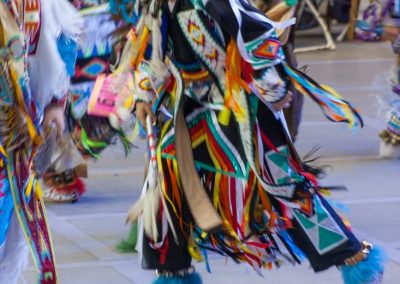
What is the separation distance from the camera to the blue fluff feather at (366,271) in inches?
171

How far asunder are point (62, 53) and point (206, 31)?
66 cm

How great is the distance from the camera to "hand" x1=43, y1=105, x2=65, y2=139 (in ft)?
12.4

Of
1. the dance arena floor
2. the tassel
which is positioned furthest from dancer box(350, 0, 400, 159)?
the tassel

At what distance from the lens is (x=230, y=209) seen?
4375 mm

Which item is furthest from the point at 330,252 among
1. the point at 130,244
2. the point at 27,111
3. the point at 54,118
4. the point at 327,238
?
the point at 130,244

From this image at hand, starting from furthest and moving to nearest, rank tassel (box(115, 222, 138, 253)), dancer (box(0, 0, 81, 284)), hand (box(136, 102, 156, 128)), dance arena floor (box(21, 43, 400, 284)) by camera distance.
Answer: tassel (box(115, 222, 138, 253)) < dance arena floor (box(21, 43, 400, 284)) < hand (box(136, 102, 156, 128)) < dancer (box(0, 0, 81, 284))

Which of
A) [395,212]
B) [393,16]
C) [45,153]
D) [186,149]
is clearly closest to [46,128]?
[45,153]

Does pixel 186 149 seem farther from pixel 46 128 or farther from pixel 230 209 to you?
pixel 46 128

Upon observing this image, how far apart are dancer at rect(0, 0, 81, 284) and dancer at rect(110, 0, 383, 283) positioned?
0.64 m

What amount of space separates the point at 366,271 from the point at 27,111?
1495 mm

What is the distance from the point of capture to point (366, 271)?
4340mm

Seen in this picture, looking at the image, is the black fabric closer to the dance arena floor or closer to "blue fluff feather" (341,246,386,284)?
"blue fluff feather" (341,246,386,284)

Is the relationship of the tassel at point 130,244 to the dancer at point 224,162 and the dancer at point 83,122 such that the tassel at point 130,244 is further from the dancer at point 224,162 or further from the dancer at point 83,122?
the dancer at point 224,162

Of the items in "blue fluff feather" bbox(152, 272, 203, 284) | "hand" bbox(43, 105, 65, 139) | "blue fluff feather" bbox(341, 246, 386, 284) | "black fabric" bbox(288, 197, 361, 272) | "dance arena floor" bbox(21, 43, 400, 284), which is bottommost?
"dance arena floor" bbox(21, 43, 400, 284)
